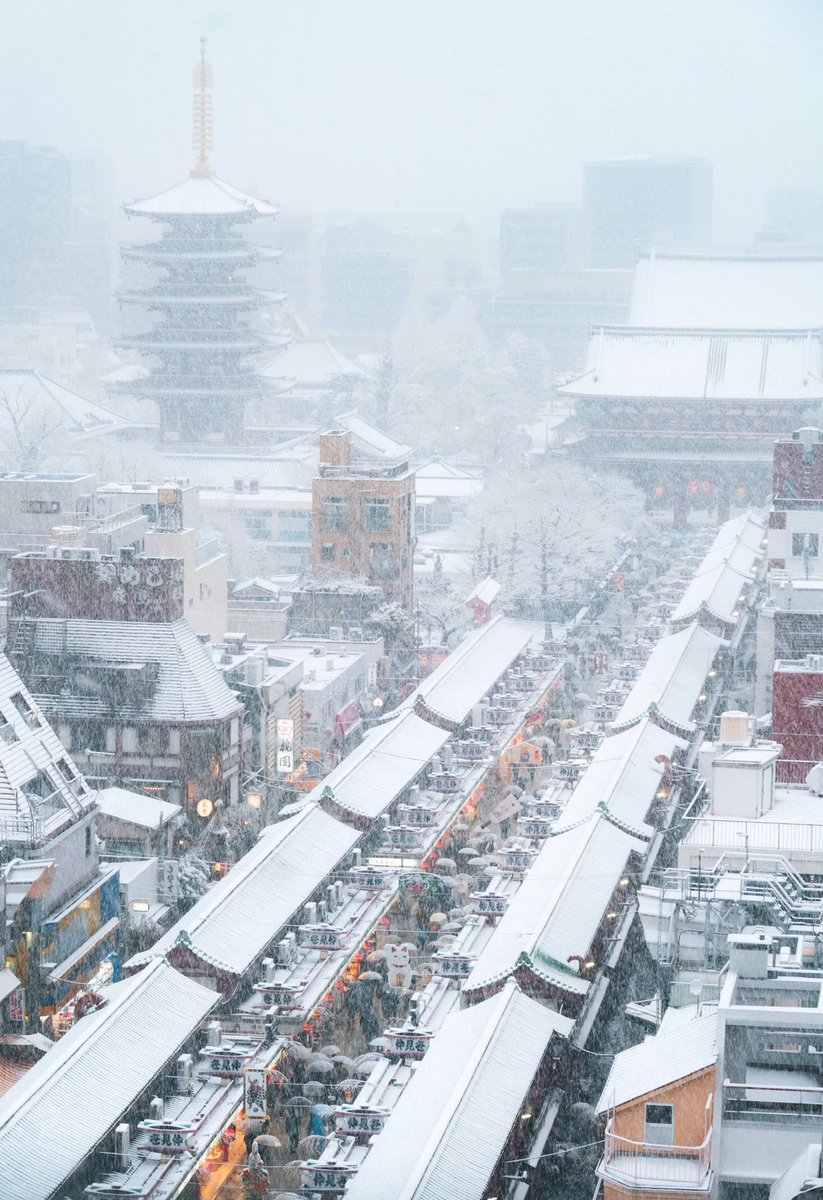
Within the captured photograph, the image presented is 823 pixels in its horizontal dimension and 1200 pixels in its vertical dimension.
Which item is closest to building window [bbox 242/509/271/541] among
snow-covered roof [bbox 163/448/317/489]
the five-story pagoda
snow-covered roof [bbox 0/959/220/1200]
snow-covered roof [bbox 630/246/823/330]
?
snow-covered roof [bbox 163/448/317/489]

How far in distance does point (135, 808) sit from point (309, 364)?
31.8m

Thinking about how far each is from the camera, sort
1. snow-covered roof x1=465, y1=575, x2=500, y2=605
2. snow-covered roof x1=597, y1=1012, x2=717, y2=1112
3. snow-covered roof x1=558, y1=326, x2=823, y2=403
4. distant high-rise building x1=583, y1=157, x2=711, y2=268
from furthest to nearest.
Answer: distant high-rise building x1=583, y1=157, x2=711, y2=268 < snow-covered roof x1=558, y1=326, x2=823, y2=403 < snow-covered roof x1=465, y1=575, x2=500, y2=605 < snow-covered roof x1=597, y1=1012, x2=717, y2=1112

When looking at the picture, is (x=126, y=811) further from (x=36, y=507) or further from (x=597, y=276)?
(x=597, y=276)

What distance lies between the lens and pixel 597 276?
208 feet

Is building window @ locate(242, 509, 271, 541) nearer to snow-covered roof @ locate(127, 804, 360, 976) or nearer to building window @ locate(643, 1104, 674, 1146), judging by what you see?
snow-covered roof @ locate(127, 804, 360, 976)

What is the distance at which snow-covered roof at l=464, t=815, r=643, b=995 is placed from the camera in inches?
430

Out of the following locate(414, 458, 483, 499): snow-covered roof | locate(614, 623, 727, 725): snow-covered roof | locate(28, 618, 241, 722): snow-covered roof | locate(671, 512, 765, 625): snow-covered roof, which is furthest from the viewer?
locate(414, 458, 483, 499): snow-covered roof

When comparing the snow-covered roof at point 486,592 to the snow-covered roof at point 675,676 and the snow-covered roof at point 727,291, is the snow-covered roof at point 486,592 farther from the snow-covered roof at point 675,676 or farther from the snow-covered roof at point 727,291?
the snow-covered roof at point 727,291

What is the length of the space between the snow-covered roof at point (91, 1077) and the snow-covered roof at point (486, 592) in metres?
13.0

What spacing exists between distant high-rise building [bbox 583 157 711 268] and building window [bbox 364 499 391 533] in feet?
124

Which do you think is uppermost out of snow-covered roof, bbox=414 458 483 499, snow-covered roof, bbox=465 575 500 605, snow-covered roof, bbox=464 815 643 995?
snow-covered roof, bbox=414 458 483 499

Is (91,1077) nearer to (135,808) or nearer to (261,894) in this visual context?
(261,894)

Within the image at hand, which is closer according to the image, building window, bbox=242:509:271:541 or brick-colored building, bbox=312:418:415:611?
brick-colored building, bbox=312:418:415:611

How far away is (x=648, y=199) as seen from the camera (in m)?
61.8
